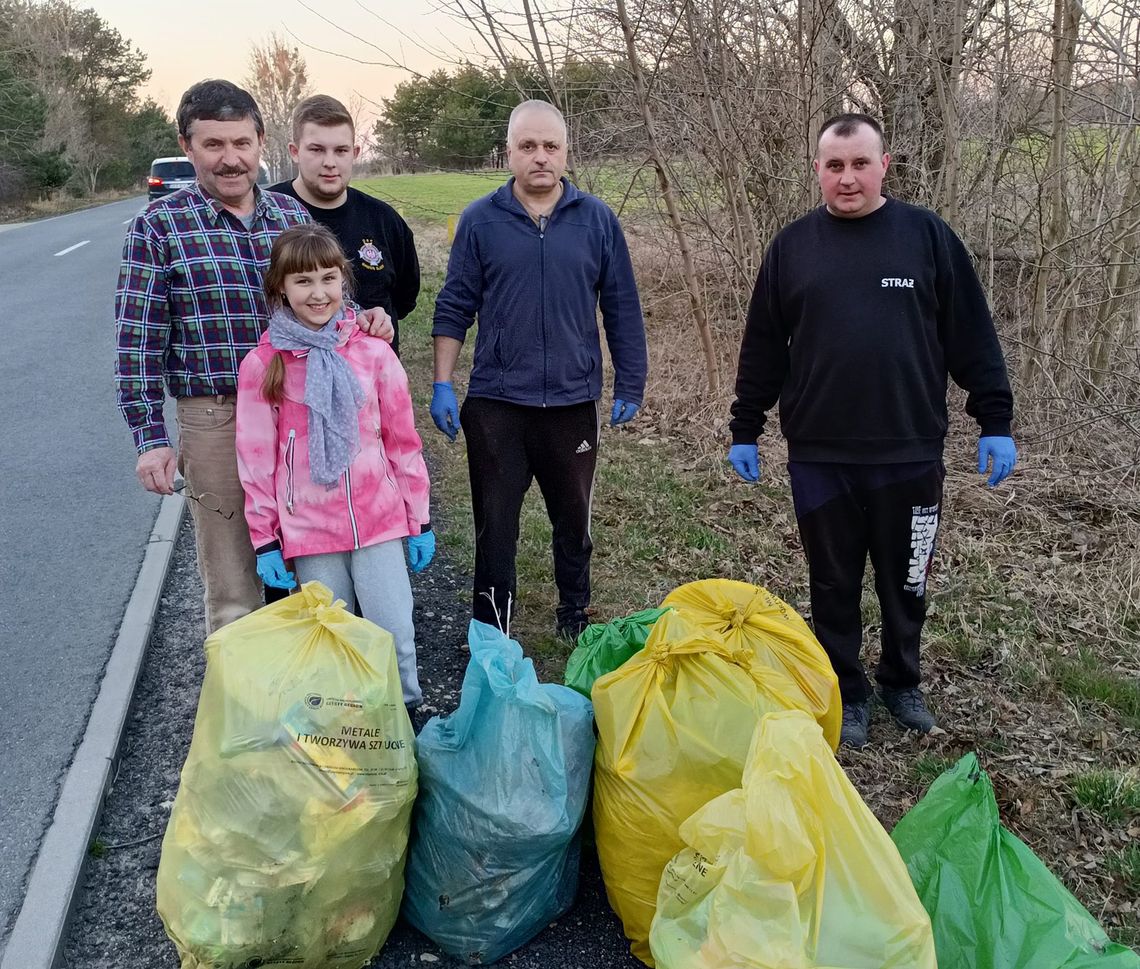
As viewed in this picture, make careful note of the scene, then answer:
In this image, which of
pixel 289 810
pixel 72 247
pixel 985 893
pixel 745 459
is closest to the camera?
pixel 985 893

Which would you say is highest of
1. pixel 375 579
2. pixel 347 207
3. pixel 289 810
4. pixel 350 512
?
pixel 347 207

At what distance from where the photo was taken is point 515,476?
11.8ft

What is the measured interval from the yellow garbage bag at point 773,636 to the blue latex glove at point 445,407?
1233 millimetres

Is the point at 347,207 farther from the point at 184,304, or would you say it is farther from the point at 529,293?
the point at 184,304

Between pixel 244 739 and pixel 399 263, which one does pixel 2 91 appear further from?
pixel 244 739

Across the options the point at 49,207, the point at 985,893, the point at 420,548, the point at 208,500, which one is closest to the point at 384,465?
the point at 420,548

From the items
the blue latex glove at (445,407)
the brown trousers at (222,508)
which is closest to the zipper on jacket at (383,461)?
the brown trousers at (222,508)

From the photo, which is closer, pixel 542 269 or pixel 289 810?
pixel 289 810

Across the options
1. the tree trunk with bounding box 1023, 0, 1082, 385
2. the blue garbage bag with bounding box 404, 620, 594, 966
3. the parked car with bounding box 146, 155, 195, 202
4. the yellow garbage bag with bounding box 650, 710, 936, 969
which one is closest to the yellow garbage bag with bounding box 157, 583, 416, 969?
the blue garbage bag with bounding box 404, 620, 594, 966

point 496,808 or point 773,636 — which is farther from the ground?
point 773,636

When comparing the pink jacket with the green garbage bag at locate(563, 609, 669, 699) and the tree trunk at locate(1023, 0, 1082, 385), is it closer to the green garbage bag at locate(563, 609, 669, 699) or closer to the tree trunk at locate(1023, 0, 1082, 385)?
the green garbage bag at locate(563, 609, 669, 699)

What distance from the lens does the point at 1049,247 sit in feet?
19.7

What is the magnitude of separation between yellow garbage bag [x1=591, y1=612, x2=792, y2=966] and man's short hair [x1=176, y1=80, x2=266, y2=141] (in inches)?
76.2

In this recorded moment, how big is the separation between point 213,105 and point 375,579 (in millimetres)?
1465
